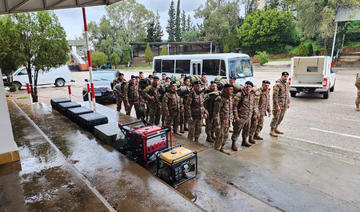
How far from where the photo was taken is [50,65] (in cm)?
938

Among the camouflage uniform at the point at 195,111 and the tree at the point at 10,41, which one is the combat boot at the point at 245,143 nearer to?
the camouflage uniform at the point at 195,111

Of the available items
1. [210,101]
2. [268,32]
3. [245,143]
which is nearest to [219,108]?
[210,101]

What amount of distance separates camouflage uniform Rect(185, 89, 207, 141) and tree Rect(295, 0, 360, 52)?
3124cm

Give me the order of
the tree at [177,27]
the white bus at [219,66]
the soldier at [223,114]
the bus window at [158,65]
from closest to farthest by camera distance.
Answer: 1. the soldier at [223,114]
2. the white bus at [219,66]
3. the bus window at [158,65]
4. the tree at [177,27]

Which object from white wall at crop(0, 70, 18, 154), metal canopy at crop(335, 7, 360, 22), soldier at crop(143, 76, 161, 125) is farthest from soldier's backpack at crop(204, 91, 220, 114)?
metal canopy at crop(335, 7, 360, 22)

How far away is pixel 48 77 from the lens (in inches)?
761

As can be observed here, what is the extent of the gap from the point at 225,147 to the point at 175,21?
237ft

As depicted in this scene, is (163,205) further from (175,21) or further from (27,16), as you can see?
(175,21)

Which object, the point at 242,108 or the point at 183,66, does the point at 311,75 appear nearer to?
the point at 183,66

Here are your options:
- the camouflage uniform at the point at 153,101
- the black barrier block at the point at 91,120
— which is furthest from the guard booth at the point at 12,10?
the camouflage uniform at the point at 153,101

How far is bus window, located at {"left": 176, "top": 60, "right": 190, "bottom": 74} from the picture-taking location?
12906 mm

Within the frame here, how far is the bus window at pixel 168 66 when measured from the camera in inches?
558

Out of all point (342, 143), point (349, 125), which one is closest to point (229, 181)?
point (342, 143)

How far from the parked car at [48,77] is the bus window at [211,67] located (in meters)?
13.6
